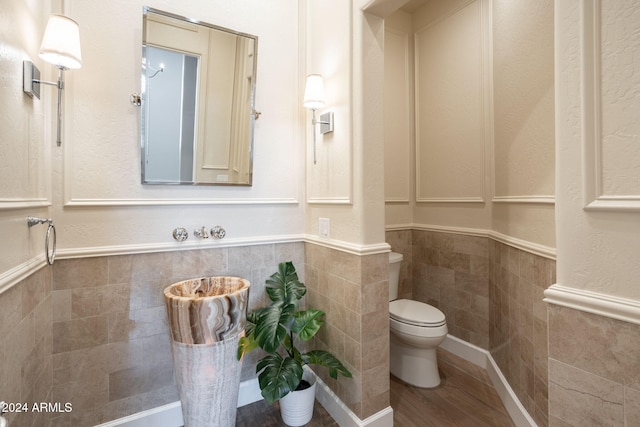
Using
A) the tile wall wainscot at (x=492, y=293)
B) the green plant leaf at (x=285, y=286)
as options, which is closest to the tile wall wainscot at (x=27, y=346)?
the green plant leaf at (x=285, y=286)

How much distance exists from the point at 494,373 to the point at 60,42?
3081 millimetres

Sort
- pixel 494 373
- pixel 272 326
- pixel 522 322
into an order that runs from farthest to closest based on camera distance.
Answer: pixel 494 373
pixel 522 322
pixel 272 326

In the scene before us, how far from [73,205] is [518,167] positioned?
2.54 meters

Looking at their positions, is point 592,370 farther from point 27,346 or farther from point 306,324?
point 27,346

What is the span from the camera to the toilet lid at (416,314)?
1.92 metres

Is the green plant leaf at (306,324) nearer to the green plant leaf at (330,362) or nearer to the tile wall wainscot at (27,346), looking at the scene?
the green plant leaf at (330,362)

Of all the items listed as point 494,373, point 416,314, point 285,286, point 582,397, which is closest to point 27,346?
point 285,286

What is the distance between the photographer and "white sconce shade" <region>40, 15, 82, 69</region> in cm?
117

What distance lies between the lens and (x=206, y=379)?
1442 mm

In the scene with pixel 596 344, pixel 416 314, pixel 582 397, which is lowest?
pixel 416 314

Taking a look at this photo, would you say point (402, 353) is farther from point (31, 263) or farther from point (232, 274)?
point (31, 263)

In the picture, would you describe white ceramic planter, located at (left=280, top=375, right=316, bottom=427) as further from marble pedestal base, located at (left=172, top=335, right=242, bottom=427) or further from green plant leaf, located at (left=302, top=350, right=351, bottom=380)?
marble pedestal base, located at (left=172, top=335, right=242, bottom=427)

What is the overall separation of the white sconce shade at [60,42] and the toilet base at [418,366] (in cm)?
242

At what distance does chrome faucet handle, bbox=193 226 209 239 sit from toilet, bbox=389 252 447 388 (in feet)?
4.51
